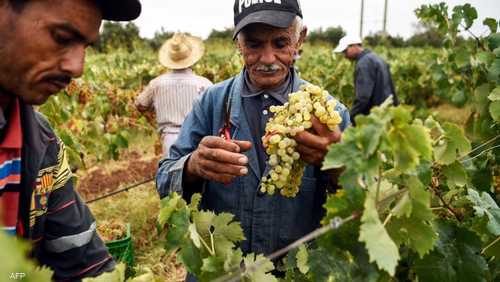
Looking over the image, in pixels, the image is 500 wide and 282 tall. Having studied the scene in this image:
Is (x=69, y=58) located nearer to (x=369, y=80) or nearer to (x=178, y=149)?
(x=178, y=149)

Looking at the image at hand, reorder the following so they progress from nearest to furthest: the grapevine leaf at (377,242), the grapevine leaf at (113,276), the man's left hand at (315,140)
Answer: the grapevine leaf at (377,242) → the grapevine leaf at (113,276) → the man's left hand at (315,140)

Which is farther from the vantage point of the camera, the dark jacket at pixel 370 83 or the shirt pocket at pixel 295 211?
the dark jacket at pixel 370 83

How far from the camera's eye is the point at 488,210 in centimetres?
157

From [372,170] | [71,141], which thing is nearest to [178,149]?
[372,170]

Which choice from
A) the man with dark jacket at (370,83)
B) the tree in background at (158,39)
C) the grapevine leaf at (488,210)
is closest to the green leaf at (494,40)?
the grapevine leaf at (488,210)

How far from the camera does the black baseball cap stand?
6.42 ft

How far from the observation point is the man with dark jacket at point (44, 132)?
1.36 metres

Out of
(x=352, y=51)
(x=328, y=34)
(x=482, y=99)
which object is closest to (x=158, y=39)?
(x=328, y=34)

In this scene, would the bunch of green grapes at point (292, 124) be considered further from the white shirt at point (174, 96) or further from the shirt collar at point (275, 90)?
the white shirt at point (174, 96)

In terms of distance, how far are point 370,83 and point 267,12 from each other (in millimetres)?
5238

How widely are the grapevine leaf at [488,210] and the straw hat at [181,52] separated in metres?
4.63

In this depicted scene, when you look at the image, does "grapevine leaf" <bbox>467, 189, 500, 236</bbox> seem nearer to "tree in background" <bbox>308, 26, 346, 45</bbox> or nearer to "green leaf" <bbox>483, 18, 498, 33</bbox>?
"green leaf" <bbox>483, 18, 498, 33</bbox>

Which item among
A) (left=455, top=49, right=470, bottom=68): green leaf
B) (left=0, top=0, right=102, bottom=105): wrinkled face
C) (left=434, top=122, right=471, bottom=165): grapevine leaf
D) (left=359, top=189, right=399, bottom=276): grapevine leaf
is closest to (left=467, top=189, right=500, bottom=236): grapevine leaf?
(left=434, top=122, right=471, bottom=165): grapevine leaf

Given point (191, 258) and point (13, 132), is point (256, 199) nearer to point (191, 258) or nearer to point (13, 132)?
point (191, 258)
